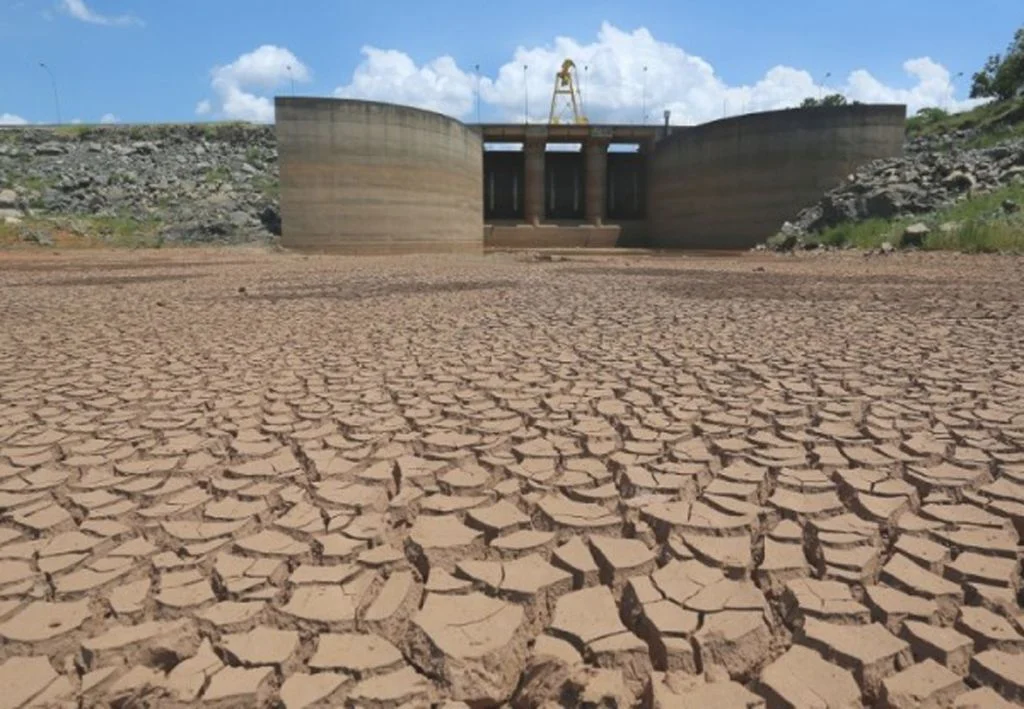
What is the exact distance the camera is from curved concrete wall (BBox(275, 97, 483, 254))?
2239cm

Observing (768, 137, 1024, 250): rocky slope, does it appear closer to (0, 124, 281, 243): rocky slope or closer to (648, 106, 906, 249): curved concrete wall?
(648, 106, 906, 249): curved concrete wall

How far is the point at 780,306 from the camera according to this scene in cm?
702

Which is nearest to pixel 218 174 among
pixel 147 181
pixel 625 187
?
pixel 147 181

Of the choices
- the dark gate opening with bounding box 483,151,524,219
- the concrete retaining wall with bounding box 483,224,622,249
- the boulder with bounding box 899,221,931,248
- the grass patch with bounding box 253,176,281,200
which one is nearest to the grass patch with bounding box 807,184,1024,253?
the boulder with bounding box 899,221,931,248

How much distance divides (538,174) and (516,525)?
2984cm

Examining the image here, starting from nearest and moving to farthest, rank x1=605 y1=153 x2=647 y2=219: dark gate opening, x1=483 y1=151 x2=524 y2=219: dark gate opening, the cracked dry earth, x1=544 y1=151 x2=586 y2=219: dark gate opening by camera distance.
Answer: the cracked dry earth < x1=605 y1=153 x2=647 y2=219: dark gate opening < x1=483 y1=151 x2=524 y2=219: dark gate opening < x1=544 y1=151 x2=586 y2=219: dark gate opening

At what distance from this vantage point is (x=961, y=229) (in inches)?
572

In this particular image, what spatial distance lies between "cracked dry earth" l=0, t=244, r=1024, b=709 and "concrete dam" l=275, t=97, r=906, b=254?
19.2 metres

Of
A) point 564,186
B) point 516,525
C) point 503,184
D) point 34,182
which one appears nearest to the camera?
point 516,525

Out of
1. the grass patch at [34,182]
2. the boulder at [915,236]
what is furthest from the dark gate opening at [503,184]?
the boulder at [915,236]

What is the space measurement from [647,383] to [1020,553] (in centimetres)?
203

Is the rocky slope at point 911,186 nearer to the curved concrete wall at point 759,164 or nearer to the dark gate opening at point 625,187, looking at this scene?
the curved concrete wall at point 759,164

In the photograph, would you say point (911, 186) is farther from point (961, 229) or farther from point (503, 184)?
point (503, 184)

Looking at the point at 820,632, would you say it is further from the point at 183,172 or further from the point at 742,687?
the point at 183,172
